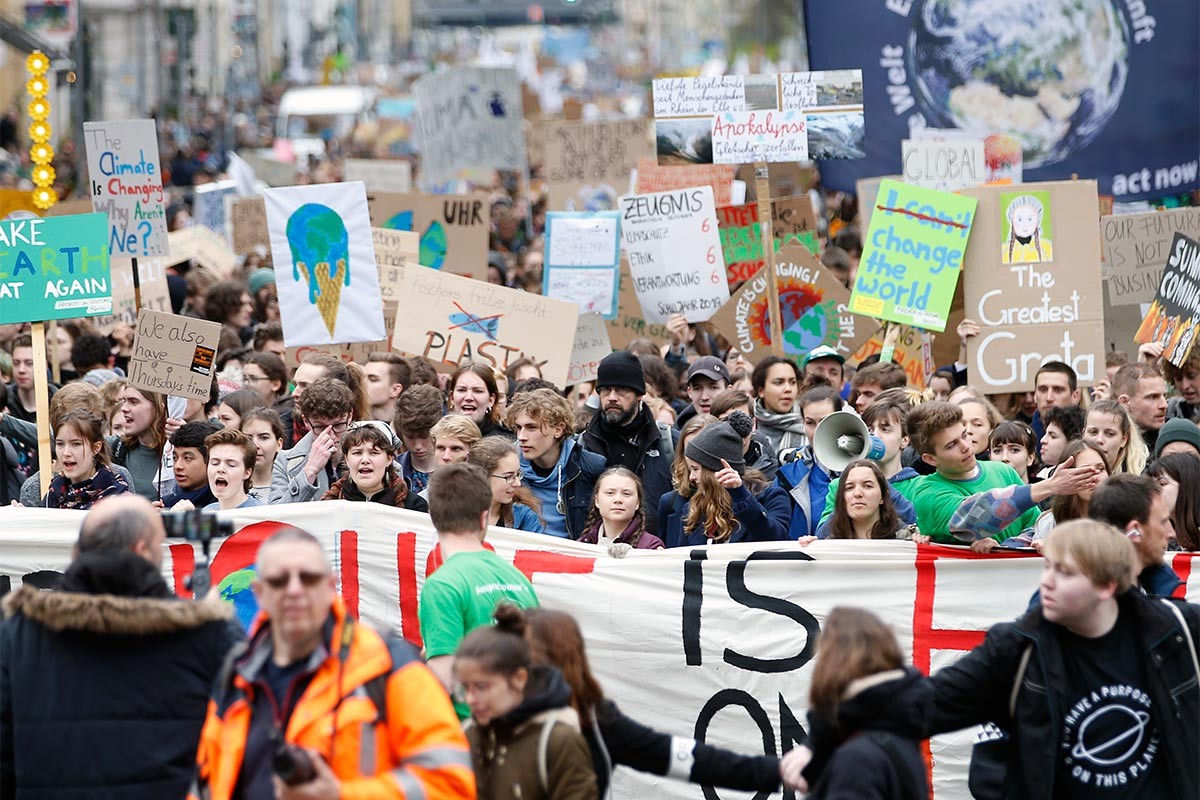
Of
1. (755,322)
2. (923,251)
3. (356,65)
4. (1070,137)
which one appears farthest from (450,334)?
(356,65)

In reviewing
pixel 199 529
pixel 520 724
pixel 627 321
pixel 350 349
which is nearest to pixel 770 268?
pixel 627 321

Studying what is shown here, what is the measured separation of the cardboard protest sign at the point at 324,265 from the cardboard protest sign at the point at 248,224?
679 centimetres

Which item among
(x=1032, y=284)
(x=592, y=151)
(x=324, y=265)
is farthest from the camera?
(x=592, y=151)

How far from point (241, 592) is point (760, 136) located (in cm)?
505

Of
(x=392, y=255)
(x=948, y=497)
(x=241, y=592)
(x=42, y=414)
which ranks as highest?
(x=392, y=255)

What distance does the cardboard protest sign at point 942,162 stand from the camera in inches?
477

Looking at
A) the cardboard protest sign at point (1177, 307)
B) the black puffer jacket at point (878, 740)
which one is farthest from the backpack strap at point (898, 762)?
the cardboard protest sign at point (1177, 307)

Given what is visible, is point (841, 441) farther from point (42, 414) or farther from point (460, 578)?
point (42, 414)

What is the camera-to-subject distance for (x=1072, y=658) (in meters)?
4.45

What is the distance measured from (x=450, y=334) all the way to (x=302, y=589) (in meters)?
6.45

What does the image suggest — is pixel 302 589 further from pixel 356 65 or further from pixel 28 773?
pixel 356 65

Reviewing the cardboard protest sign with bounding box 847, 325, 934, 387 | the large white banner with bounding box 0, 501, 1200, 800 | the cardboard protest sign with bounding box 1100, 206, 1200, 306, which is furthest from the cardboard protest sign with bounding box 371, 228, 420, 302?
the large white banner with bounding box 0, 501, 1200, 800

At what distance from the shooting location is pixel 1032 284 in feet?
31.6

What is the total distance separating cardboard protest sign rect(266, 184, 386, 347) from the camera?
10.0 m
